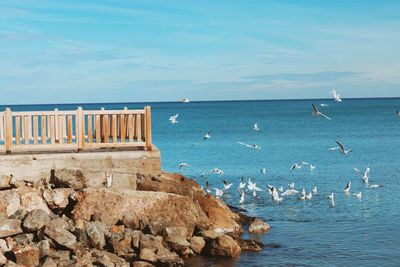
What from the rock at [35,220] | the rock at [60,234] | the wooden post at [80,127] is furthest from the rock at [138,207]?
the wooden post at [80,127]

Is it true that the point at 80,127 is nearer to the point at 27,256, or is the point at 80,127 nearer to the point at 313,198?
the point at 27,256

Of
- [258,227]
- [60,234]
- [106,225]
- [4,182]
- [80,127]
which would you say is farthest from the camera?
[258,227]

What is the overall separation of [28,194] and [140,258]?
14.3 feet

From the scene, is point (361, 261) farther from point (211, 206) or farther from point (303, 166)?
point (303, 166)

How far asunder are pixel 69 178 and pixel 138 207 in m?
2.41

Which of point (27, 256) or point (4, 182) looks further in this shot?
point (4, 182)

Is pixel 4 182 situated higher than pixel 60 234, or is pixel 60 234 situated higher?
pixel 4 182

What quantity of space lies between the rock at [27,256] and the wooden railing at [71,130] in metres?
5.17

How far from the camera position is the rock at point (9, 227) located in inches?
762

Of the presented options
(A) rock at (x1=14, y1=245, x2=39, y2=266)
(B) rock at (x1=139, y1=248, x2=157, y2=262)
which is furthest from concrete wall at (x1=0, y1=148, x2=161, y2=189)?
(A) rock at (x1=14, y1=245, x2=39, y2=266)

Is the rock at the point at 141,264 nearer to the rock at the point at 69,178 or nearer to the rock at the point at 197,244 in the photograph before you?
the rock at the point at 197,244

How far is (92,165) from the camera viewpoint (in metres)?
22.2

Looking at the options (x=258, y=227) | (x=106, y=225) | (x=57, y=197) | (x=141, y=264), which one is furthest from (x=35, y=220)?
(x=258, y=227)

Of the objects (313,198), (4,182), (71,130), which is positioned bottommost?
(313,198)
